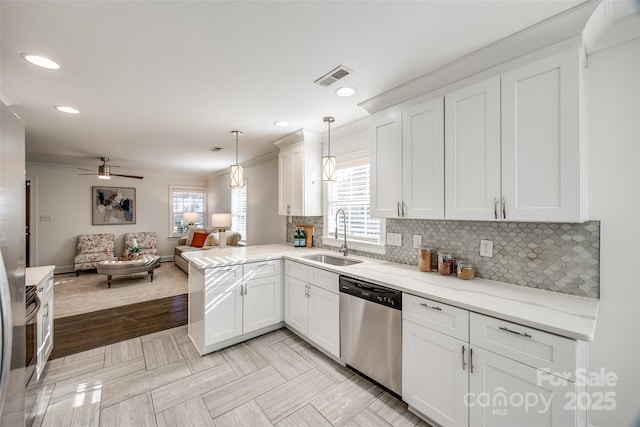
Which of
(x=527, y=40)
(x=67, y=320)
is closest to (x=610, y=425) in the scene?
(x=527, y=40)

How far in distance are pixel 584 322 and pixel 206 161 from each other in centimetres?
602

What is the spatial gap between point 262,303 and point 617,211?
3.01 metres

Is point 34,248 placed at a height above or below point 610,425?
above

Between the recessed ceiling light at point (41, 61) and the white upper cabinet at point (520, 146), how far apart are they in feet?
9.56

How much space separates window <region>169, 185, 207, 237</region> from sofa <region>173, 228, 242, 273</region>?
0.45 m

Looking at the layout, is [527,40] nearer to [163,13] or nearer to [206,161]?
[163,13]

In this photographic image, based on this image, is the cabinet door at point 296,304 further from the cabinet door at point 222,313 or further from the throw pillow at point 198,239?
the throw pillow at point 198,239

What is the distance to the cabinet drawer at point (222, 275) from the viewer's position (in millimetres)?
2662

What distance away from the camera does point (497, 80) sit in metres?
1.74

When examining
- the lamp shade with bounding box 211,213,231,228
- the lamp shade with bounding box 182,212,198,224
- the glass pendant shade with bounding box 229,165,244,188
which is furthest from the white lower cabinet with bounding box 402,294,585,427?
the lamp shade with bounding box 182,212,198,224

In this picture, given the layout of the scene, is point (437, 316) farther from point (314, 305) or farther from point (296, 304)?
point (296, 304)

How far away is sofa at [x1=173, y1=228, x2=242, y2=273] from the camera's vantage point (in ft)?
19.7

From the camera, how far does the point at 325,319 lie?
8.55 feet

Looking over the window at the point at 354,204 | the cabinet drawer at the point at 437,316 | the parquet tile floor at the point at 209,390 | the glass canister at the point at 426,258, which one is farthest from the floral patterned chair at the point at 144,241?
the cabinet drawer at the point at 437,316
